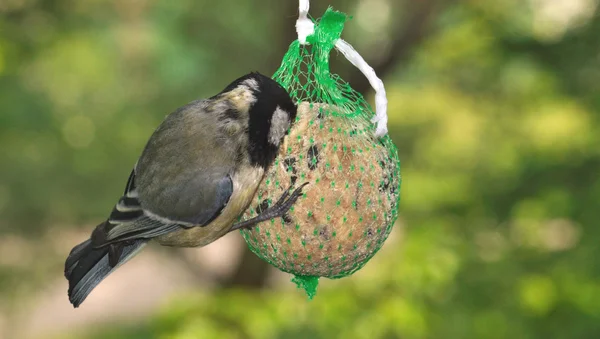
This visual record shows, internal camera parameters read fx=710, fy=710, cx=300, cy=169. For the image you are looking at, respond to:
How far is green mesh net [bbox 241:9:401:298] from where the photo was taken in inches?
101

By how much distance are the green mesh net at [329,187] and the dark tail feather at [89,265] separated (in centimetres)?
55

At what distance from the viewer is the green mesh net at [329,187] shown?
2561 mm

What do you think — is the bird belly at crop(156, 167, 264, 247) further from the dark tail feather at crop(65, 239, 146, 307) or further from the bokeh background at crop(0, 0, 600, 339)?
the bokeh background at crop(0, 0, 600, 339)

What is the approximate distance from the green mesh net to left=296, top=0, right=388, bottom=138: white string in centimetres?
3

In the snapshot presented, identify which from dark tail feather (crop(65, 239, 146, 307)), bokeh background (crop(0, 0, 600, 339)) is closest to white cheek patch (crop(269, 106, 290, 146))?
dark tail feather (crop(65, 239, 146, 307))

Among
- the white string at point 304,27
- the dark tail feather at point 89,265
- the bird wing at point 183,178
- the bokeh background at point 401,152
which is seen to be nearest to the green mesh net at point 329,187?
the white string at point 304,27

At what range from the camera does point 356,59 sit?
249cm

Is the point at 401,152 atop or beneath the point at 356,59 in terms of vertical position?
atop

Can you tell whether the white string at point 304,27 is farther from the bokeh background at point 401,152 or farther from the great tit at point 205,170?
the bokeh background at point 401,152

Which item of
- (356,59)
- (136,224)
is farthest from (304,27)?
(136,224)

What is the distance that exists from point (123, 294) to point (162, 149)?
9.01 meters

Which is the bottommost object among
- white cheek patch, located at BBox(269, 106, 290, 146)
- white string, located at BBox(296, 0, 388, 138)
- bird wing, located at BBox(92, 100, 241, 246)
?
bird wing, located at BBox(92, 100, 241, 246)

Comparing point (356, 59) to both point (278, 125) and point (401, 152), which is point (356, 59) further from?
point (401, 152)

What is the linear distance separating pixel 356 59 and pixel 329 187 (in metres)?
0.47
